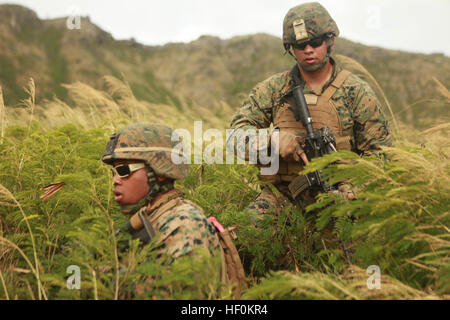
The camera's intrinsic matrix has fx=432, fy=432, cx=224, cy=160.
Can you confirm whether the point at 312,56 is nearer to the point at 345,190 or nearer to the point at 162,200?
the point at 345,190

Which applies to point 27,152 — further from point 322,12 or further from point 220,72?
point 220,72

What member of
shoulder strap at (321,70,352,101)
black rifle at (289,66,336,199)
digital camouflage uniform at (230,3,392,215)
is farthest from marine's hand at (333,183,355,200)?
shoulder strap at (321,70,352,101)

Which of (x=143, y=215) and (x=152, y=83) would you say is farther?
(x=152, y=83)

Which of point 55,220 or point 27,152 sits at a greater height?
point 27,152

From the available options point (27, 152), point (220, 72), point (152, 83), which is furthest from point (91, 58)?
point (27, 152)

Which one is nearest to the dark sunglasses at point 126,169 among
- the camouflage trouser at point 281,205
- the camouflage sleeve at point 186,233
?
the camouflage sleeve at point 186,233

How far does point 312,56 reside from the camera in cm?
413

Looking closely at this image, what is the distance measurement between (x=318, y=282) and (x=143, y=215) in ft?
3.82

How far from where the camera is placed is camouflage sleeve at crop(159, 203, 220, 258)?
8.37 feet

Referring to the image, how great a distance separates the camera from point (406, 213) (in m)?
2.46

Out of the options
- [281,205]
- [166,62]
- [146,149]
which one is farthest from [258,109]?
[166,62]

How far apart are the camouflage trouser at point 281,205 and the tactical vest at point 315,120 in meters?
0.15
